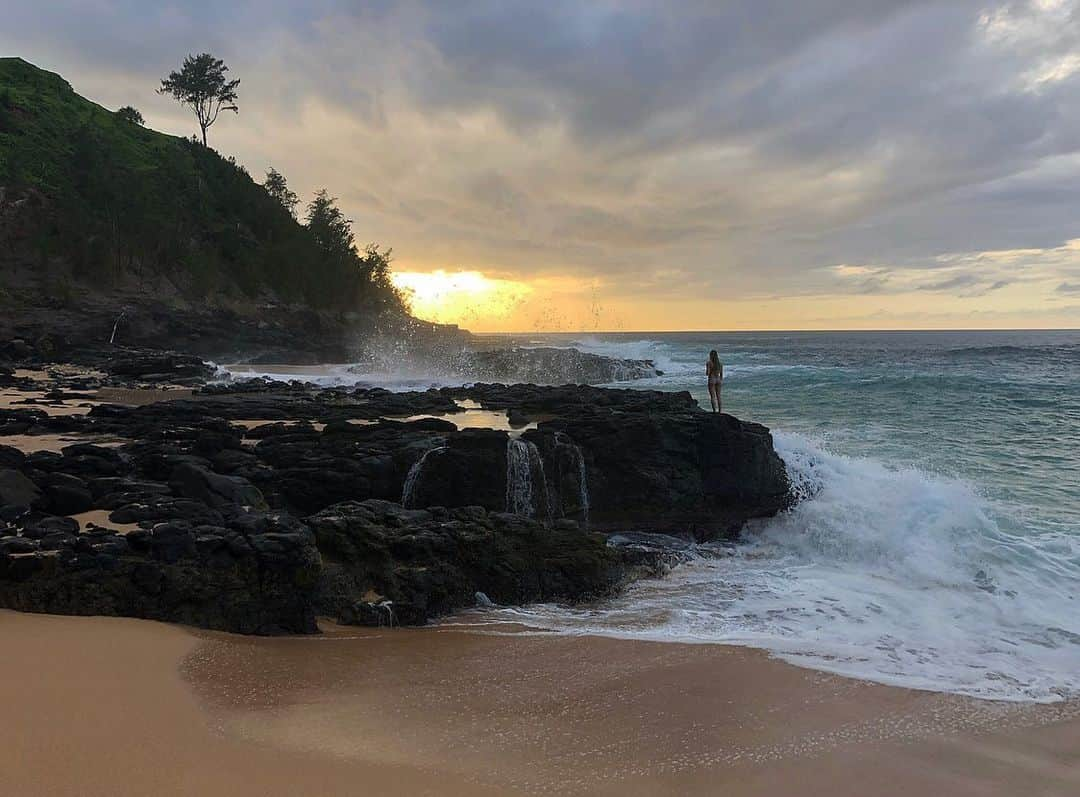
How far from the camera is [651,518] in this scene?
11.6 metres

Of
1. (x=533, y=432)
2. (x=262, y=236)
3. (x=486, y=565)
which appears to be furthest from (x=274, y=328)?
(x=486, y=565)

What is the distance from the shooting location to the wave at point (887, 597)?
6.29 metres

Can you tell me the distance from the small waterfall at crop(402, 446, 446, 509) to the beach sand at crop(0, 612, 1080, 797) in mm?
4468

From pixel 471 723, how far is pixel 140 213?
164ft

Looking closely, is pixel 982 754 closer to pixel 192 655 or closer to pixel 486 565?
pixel 486 565

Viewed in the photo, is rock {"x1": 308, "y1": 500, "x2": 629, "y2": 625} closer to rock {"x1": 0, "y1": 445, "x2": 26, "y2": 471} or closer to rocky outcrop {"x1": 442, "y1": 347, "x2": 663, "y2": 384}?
rock {"x1": 0, "y1": 445, "x2": 26, "y2": 471}

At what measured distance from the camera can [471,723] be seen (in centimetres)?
462

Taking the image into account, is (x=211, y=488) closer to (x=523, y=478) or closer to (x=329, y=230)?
(x=523, y=478)

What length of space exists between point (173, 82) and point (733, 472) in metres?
66.0

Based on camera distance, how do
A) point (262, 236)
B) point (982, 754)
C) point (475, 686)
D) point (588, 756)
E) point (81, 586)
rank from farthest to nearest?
1. point (262, 236)
2. point (81, 586)
3. point (475, 686)
4. point (982, 754)
5. point (588, 756)

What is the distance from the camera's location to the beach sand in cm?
380

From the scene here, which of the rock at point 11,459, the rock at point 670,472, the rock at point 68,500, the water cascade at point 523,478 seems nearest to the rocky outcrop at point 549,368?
the rock at point 670,472

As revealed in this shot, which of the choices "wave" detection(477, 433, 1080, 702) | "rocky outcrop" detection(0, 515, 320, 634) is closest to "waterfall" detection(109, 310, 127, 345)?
"rocky outcrop" detection(0, 515, 320, 634)

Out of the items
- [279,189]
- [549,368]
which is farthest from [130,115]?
[549,368]
